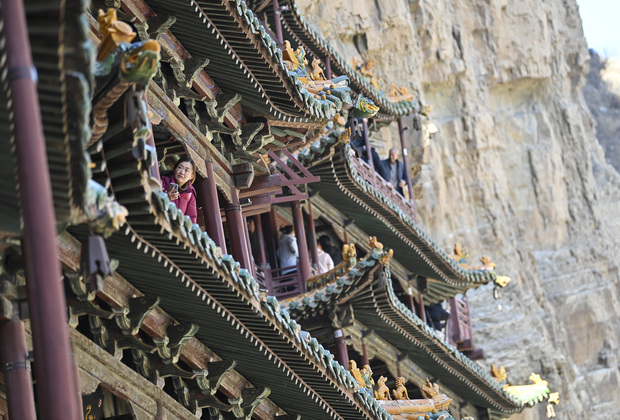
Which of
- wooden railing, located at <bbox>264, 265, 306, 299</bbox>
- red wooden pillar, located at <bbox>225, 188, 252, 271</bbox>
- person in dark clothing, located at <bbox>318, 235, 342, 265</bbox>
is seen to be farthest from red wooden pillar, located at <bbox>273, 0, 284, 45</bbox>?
red wooden pillar, located at <bbox>225, 188, 252, 271</bbox>

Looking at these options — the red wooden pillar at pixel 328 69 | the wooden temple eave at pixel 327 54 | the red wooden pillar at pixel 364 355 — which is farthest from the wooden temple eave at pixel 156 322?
the red wooden pillar at pixel 328 69

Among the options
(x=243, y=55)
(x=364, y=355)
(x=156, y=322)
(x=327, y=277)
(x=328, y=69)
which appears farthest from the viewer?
(x=328, y=69)

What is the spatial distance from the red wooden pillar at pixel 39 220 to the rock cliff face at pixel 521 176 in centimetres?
2182

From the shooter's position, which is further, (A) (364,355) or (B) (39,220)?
(A) (364,355)

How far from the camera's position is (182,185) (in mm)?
10969

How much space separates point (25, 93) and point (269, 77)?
689 centimetres

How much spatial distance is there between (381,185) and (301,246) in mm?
3913

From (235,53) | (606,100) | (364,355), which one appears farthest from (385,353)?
(606,100)

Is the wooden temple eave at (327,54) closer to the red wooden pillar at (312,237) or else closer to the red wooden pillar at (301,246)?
the red wooden pillar at (312,237)

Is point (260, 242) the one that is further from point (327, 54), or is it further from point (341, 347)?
point (327, 54)

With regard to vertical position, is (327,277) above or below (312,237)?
below

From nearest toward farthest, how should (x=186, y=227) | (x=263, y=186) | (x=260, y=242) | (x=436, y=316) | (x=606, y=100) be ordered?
(x=186, y=227), (x=263, y=186), (x=260, y=242), (x=436, y=316), (x=606, y=100)

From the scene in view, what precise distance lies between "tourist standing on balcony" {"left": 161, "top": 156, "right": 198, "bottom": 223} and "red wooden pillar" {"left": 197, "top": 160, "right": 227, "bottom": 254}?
61 centimetres

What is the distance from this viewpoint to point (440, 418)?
1383cm
